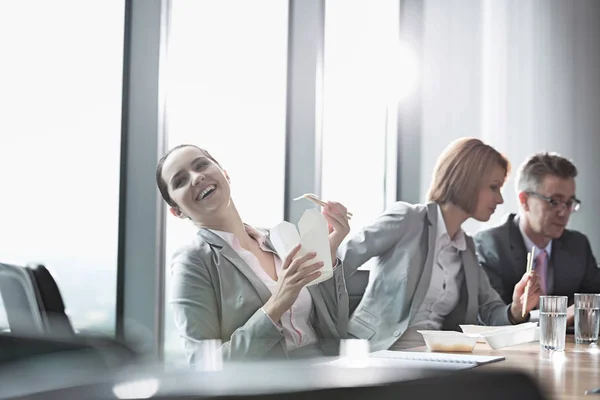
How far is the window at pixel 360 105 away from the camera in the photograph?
4492mm

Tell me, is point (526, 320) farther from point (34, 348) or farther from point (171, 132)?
point (34, 348)

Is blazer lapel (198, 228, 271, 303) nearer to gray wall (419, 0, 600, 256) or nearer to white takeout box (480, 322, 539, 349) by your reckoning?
white takeout box (480, 322, 539, 349)

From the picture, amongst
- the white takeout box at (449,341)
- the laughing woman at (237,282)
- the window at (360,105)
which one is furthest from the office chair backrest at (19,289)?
the window at (360,105)

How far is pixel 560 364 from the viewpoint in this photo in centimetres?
161

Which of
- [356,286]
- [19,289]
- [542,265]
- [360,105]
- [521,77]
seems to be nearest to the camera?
[19,289]

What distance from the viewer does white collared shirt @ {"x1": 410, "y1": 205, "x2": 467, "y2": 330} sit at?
2.80 metres

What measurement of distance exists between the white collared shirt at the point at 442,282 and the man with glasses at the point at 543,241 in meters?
0.51

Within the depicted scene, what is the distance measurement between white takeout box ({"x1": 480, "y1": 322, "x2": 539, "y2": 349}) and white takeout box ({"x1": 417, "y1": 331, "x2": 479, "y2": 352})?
0.05m

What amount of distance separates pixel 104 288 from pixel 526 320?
1.69m

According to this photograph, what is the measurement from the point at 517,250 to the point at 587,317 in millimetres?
1316

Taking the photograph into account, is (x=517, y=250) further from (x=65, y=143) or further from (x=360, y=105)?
(x=65, y=143)

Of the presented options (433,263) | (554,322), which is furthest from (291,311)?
(433,263)

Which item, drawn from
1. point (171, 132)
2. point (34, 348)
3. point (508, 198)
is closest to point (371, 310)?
point (171, 132)

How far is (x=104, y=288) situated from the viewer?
323 centimetres
